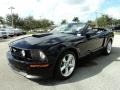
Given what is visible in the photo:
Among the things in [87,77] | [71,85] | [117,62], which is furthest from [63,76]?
[117,62]

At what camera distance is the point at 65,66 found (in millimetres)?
4199

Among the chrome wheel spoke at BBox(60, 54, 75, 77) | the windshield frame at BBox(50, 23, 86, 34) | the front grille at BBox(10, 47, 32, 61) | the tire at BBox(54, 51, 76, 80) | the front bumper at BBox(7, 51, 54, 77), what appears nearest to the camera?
the front bumper at BBox(7, 51, 54, 77)

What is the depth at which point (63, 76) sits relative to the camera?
13.3 ft

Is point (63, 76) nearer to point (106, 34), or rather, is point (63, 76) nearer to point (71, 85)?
point (71, 85)

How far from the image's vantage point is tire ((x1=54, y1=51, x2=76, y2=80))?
3.90 metres

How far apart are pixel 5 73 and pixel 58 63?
5.41 feet

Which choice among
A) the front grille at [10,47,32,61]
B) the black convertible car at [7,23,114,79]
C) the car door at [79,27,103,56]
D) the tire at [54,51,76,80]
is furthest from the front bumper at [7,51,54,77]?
the car door at [79,27,103,56]

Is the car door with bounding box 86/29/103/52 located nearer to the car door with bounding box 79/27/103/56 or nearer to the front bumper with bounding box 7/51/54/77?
the car door with bounding box 79/27/103/56

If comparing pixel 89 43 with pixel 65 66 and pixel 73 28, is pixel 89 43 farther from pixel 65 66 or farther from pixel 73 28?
pixel 65 66

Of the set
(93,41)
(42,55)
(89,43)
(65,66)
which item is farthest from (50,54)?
(93,41)

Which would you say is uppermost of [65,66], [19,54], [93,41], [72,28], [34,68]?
[72,28]

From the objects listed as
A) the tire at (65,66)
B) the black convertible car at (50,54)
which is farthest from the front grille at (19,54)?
the tire at (65,66)

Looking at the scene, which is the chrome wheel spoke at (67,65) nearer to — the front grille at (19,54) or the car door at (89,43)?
the car door at (89,43)

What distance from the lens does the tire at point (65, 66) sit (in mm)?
3896
